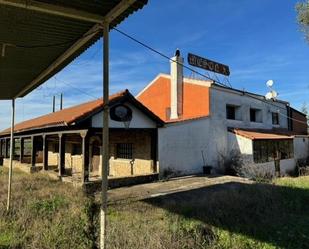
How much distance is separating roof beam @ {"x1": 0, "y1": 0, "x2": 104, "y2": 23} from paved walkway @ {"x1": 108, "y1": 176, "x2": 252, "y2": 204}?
7.54 m

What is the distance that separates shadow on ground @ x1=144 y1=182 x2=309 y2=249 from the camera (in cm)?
725

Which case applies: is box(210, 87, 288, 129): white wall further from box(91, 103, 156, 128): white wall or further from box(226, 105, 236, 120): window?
box(91, 103, 156, 128): white wall

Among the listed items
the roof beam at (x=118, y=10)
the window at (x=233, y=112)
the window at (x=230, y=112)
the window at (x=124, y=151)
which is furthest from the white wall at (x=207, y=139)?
the roof beam at (x=118, y=10)

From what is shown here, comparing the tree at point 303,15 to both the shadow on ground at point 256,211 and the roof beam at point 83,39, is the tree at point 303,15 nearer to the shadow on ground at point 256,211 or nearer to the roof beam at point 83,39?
the shadow on ground at point 256,211

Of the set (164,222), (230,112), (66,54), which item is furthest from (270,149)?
(66,54)

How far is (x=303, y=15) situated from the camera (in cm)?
1412

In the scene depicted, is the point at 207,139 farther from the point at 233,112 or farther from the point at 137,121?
the point at 137,121

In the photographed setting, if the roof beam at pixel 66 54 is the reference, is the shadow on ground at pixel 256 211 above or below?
below

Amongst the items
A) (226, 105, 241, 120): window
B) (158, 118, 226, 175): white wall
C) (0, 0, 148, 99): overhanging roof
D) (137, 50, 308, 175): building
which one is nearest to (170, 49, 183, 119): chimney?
(137, 50, 308, 175): building

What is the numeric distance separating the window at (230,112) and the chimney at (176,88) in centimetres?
336

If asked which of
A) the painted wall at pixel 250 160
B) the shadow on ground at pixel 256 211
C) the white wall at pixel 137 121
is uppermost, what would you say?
the white wall at pixel 137 121

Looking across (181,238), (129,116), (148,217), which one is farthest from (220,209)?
(129,116)

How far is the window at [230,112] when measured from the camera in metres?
22.9

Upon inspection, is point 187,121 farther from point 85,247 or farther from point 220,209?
point 85,247
